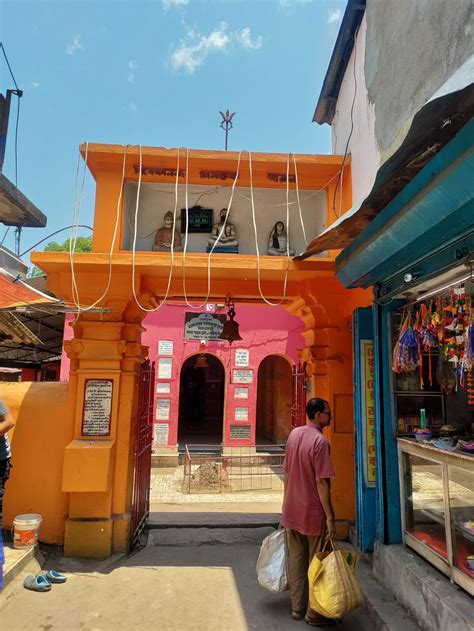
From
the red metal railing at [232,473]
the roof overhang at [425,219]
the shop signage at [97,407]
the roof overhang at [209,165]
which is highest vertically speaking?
the roof overhang at [209,165]

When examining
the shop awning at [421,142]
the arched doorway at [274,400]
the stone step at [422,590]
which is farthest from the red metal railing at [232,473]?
the shop awning at [421,142]

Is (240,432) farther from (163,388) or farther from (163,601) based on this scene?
(163,601)

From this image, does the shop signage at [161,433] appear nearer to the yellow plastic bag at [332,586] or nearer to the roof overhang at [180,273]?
the roof overhang at [180,273]

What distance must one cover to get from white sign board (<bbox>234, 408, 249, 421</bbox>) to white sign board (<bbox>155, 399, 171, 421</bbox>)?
208cm

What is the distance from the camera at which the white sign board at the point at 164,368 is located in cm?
1296

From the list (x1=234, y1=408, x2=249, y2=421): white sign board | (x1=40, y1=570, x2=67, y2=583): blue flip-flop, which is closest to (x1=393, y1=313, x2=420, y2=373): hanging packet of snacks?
(x1=40, y1=570, x2=67, y2=583): blue flip-flop

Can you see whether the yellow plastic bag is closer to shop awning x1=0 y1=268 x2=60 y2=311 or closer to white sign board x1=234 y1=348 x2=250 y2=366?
shop awning x1=0 y1=268 x2=60 y2=311

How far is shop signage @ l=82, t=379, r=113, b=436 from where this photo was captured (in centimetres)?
500

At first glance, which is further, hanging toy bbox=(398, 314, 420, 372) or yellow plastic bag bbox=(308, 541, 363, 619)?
hanging toy bbox=(398, 314, 420, 372)

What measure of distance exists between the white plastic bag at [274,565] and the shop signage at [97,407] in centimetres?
227

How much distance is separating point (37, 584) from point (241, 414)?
Result: 30.7 feet

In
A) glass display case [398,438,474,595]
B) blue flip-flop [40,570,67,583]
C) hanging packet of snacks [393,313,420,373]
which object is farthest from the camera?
blue flip-flop [40,570,67,583]

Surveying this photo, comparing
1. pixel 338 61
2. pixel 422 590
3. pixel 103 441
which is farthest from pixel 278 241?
pixel 422 590

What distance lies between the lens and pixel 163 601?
388 cm
